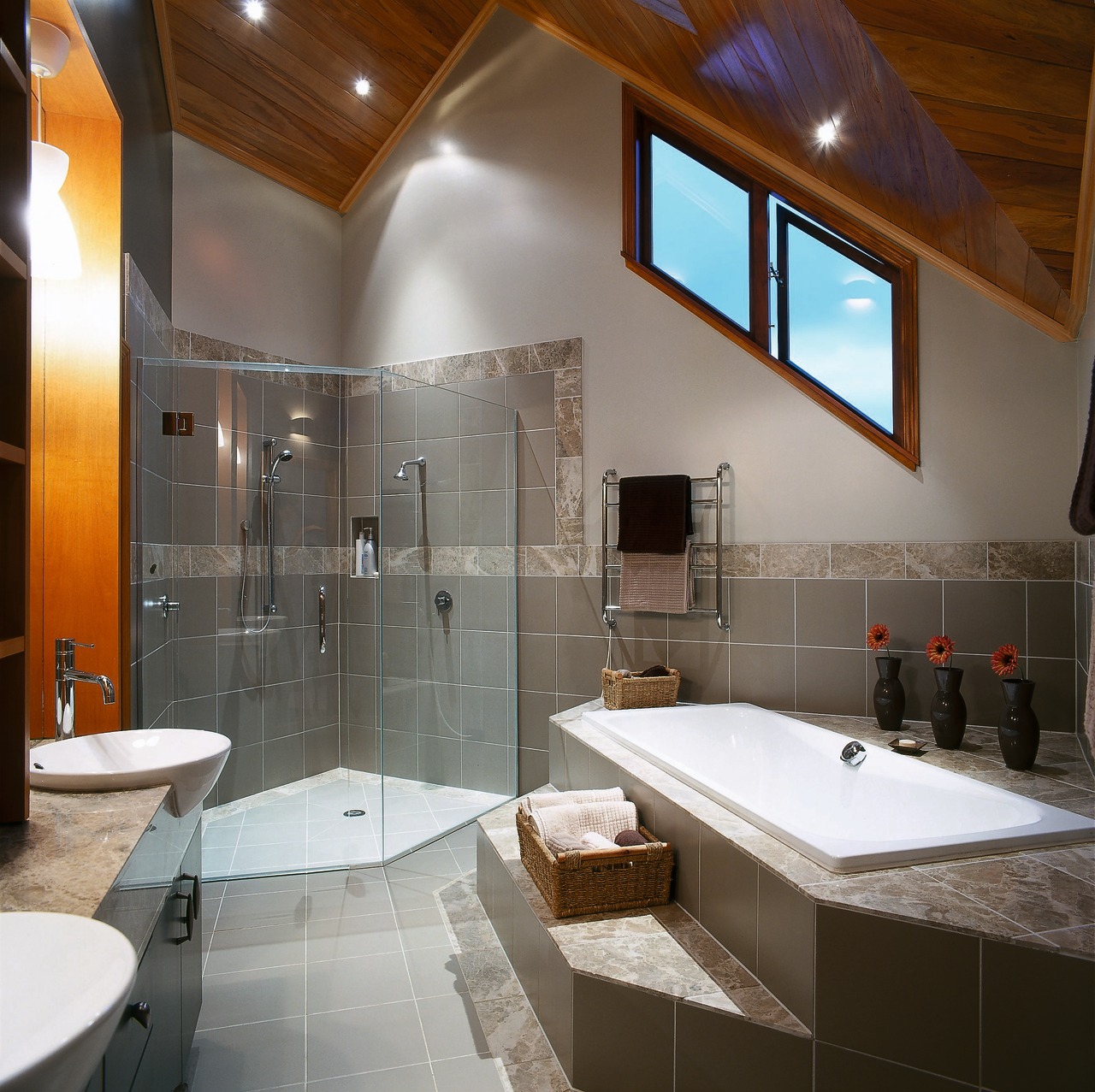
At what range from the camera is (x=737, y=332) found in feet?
11.2

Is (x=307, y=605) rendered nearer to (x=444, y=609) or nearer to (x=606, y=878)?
(x=444, y=609)

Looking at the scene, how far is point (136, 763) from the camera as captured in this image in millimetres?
1759

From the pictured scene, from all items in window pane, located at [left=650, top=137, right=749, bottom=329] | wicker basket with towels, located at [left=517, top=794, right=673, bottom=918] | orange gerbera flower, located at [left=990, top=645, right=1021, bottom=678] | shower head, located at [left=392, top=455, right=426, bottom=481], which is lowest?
wicker basket with towels, located at [left=517, top=794, right=673, bottom=918]

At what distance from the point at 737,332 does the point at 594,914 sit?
2.42m

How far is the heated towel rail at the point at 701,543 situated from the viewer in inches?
134

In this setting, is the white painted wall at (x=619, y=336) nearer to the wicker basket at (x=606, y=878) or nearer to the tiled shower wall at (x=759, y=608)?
the tiled shower wall at (x=759, y=608)

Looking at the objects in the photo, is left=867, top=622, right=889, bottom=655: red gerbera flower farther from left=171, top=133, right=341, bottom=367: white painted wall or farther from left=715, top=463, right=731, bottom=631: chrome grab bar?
left=171, top=133, right=341, bottom=367: white painted wall

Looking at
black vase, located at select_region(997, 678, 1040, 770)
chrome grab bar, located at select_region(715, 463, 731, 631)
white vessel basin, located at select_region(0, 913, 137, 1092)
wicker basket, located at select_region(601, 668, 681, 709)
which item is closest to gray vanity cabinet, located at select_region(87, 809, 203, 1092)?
white vessel basin, located at select_region(0, 913, 137, 1092)

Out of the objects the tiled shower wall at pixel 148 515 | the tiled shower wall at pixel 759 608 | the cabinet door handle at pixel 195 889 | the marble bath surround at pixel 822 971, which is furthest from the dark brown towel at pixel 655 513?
the cabinet door handle at pixel 195 889

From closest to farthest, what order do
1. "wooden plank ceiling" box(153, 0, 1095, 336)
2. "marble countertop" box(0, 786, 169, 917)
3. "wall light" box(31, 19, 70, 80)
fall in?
1. "marble countertop" box(0, 786, 169, 917)
2. "wooden plank ceiling" box(153, 0, 1095, 336)
3. "wall light" box(31, 19, 70, 80)

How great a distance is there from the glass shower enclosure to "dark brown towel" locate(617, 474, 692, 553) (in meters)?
0.81

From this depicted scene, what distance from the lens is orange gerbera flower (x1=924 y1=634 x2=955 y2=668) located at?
9.36 ft

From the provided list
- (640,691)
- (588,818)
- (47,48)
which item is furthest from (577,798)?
(47,48)

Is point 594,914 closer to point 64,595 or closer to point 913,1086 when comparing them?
point 913,1086
